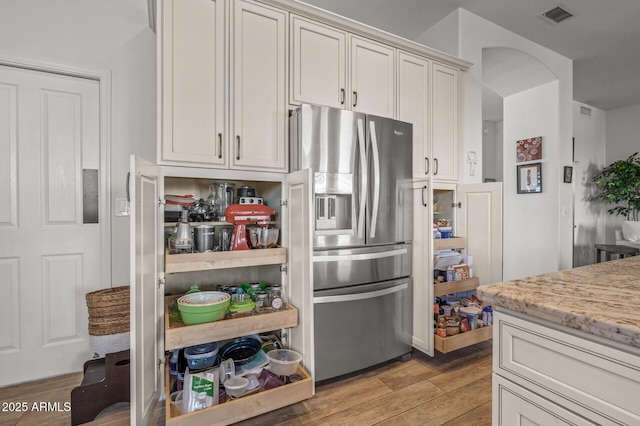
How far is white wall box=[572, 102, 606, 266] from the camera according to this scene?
17.8 feet

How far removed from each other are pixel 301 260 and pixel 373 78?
150 cm

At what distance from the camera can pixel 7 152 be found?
6.51 ft

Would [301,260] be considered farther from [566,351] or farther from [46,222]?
[46,222]

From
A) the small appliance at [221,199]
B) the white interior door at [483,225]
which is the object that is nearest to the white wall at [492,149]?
the white interior door at [483,225]

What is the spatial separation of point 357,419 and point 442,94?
2.52 meters

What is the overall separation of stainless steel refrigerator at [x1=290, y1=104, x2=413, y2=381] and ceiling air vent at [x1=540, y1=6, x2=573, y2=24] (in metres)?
1.98

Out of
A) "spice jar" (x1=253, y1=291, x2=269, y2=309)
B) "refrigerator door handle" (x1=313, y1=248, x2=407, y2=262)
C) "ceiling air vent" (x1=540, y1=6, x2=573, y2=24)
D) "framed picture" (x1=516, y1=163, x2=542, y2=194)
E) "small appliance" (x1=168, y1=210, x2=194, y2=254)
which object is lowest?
"spice jar" (x1=253, y1=291, x2=269, y2=309)

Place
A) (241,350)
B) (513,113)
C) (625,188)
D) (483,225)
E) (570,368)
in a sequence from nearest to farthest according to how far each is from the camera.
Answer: (570,368) < (241,350) < (483,225) < (513,113) < (625,188)

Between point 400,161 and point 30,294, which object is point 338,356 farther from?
point 30,294

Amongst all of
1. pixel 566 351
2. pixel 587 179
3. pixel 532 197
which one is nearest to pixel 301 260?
pixel 566 351

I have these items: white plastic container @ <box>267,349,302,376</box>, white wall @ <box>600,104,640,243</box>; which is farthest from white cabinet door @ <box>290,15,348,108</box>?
white wall @ <box>600,104,640,243</box>

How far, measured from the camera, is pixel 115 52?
2.20m

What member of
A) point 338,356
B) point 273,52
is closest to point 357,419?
point 338,356

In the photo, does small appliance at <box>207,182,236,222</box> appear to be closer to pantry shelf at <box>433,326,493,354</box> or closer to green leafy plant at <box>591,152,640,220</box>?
pantry shelf at <box>433,326,493,354</box>
